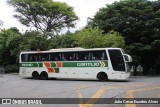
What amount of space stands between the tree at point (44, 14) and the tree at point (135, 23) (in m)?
11.8

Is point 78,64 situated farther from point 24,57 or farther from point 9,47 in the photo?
point 9,47

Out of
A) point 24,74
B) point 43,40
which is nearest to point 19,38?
point 43,40

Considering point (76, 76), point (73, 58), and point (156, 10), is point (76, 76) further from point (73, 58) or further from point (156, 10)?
point (156, 10)

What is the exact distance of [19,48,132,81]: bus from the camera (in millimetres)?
25938

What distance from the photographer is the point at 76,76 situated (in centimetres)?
2762

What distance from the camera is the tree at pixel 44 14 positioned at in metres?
49.9

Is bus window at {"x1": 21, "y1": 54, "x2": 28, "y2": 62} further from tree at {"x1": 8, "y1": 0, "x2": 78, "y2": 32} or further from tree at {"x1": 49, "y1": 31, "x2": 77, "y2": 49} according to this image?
tree at {"x1": 8, "y1": 0, "x2": 78, "y2": 32}

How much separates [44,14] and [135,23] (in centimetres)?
1814

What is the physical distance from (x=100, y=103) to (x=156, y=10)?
3046cm

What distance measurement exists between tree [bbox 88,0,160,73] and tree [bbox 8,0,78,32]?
11775 millimetres

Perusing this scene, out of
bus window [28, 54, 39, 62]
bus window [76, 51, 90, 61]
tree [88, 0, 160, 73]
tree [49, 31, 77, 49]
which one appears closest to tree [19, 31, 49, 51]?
tree [49, 31, 77, 49]

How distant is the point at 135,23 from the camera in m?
37.8

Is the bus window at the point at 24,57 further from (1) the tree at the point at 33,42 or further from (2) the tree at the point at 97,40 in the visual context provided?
(1) the tree at the point at 33,42

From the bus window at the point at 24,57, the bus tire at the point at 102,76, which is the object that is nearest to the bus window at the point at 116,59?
the bus tire at the point at 102,76
